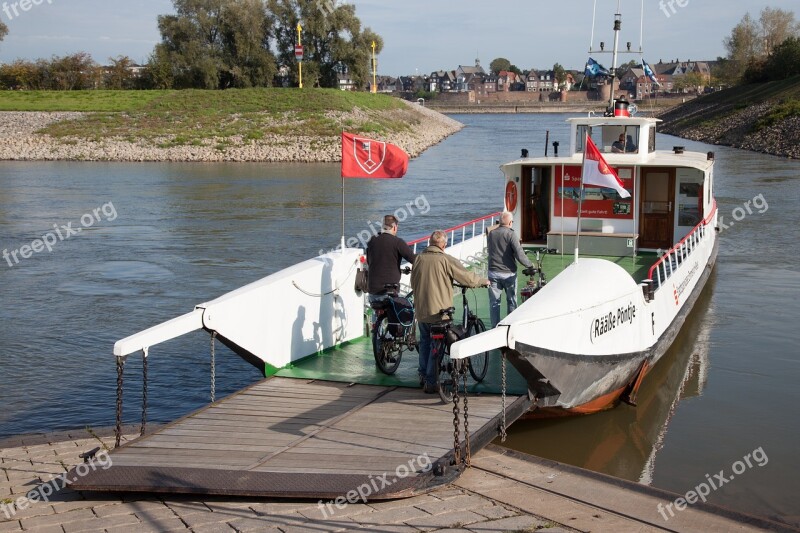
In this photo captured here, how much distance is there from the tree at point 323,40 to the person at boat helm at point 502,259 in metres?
78.6

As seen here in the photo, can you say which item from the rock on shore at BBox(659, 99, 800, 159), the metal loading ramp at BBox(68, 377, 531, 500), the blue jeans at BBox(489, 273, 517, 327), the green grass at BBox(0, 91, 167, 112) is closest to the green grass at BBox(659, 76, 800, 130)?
the rock on shore at BBox(659, 99, 800, 159)

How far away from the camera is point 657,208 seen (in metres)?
17.3

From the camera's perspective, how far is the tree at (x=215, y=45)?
277 ft

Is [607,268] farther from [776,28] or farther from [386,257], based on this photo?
[776,28]

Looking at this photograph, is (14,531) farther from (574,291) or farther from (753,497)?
(753,497)

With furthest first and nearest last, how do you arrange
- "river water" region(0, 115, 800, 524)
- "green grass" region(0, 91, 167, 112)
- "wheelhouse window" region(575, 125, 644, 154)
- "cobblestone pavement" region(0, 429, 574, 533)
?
"green grass" region(0, 91, 167, 112), "wheelhouse window" region(575, 125, 644, 154), "river water" region(0, 115, 800, 524), "cobblestone pavement" region(0, 429, 574, 533)

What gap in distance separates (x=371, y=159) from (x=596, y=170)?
307 cm

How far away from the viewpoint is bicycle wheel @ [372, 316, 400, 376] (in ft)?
31.9

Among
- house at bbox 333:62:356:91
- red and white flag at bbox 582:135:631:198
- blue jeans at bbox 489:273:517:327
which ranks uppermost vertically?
house at bbox 333:62:356:91

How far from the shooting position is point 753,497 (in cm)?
864

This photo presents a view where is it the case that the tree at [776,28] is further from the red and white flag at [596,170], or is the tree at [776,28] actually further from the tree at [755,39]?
the red and white flag at [596,170]

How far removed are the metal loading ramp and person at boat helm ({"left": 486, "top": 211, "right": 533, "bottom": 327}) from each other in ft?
6.46

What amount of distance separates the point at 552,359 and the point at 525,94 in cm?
18826

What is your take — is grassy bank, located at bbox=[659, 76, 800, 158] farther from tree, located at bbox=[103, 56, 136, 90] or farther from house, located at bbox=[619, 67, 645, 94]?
house, located at bbox=[619, 67, 645, 94]
